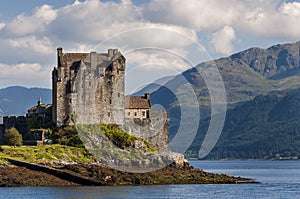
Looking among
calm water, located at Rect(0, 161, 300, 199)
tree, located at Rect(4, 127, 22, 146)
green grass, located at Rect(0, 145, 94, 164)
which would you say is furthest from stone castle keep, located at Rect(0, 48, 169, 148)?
calm water, located at Rect(0, 161, 300, 199)

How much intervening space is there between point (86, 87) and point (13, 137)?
13.5m

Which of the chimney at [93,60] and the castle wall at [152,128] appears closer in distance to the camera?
the chimney at [93,60]

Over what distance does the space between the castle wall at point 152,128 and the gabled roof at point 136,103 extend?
1444 millimetres

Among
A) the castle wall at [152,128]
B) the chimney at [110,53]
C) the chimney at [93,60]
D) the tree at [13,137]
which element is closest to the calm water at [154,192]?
the tree at [13,137]

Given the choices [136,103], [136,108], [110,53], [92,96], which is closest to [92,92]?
[92,96]

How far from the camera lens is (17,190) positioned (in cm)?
8738

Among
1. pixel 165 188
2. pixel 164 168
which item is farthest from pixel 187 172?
pixel 165 188

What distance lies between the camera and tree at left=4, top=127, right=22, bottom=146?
10981 centimetres

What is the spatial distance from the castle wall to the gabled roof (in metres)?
1.44

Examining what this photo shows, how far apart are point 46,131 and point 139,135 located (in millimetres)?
15049

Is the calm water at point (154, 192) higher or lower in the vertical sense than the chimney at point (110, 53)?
lower

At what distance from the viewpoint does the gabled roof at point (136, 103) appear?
4611 inches

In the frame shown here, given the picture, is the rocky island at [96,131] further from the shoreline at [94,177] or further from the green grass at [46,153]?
the shoreline at [94,177]

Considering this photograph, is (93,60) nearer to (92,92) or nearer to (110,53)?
(110,53)
